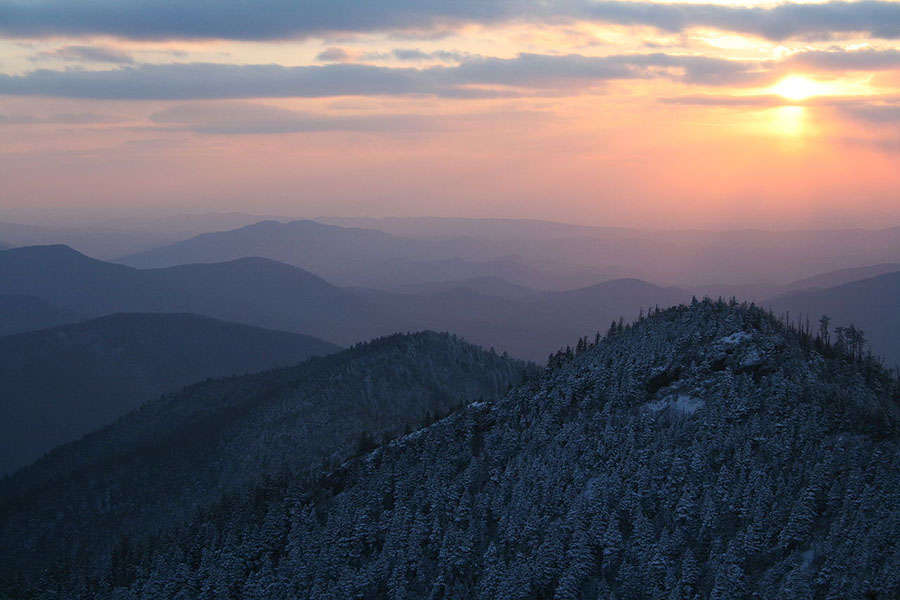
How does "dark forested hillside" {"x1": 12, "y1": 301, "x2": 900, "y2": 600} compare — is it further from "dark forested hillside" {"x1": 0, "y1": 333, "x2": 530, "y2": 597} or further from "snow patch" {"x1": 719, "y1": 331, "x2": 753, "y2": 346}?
"dark forested hillside" {"x1": 0, "y1": 333, "x2": 530, "y2": 597}

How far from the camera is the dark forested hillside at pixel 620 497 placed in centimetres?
5859

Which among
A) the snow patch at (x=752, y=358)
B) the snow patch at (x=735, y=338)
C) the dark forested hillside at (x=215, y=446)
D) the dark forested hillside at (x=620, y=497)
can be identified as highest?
the snow patch at (x=735, y=338)

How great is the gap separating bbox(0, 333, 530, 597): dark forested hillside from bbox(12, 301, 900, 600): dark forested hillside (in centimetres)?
1804

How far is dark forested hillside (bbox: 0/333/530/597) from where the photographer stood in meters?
135

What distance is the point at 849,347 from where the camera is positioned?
91062mm

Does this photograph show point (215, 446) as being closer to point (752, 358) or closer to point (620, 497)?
point (620, 497)

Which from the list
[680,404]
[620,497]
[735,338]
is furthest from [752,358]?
[620,497]

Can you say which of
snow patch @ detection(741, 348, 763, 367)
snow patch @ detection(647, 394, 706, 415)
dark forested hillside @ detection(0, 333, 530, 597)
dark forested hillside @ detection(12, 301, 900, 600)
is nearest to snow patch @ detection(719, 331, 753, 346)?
dark forested hillside @ detection(12, 301, 900, 600)

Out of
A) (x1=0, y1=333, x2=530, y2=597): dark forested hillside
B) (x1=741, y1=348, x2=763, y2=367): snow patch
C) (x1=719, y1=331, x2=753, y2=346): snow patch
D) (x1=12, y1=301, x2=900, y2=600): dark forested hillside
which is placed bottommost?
(x1=0, y1=333, x2=530, y2=597): dark forested hillside

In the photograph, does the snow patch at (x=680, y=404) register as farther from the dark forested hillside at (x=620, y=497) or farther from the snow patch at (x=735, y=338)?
the snow patch at (x=735, y=338)

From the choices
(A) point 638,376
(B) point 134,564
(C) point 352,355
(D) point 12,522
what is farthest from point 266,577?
(C) point 352,355

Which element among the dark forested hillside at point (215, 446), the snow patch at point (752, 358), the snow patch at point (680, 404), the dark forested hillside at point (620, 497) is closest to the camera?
the dark forested hillside at point (620, 497)

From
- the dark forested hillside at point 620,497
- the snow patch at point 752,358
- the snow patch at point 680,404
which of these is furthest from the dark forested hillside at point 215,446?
the snow patch at point 752,358

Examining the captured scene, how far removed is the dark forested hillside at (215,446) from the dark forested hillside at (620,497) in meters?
18.0
